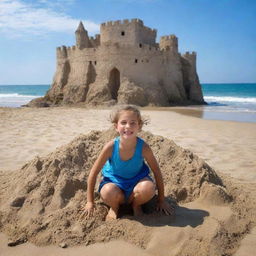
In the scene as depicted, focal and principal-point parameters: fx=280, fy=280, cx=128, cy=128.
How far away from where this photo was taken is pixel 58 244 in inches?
81.4

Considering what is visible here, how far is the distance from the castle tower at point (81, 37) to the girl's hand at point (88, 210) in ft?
54.7

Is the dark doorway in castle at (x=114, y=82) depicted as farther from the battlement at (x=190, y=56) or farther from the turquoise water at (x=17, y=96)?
the turquoise water at (x=17, y=96)

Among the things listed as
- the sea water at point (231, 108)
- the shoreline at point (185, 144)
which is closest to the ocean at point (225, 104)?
the sea water at point (231, 108)

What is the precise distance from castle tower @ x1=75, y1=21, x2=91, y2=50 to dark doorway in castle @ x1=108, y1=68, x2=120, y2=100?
272cm

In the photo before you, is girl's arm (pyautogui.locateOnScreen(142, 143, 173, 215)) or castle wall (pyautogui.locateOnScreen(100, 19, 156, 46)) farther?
castle wall (pyautogui.locateOnScreen(100, 19, 156, 46))

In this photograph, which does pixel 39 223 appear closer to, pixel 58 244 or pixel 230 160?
pixel 58 244

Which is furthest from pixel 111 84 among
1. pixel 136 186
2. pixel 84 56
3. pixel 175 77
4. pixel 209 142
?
pixel 136 186

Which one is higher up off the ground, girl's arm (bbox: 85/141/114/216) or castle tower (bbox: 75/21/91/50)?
castle tower (bbox: 75/21/91/50)

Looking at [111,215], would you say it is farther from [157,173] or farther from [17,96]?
[17,96]

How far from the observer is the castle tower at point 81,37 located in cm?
1770

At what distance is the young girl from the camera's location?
7.20ft

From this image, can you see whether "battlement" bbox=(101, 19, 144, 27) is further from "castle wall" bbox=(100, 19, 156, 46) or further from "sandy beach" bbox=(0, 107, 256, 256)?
"sandy beach" bbox=(0, 107, 256, 256)

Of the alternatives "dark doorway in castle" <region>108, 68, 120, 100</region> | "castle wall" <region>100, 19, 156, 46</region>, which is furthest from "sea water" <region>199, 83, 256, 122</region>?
"castle wall" <region>100, 19, 156, 46</region>

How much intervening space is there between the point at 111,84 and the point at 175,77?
4591mm
